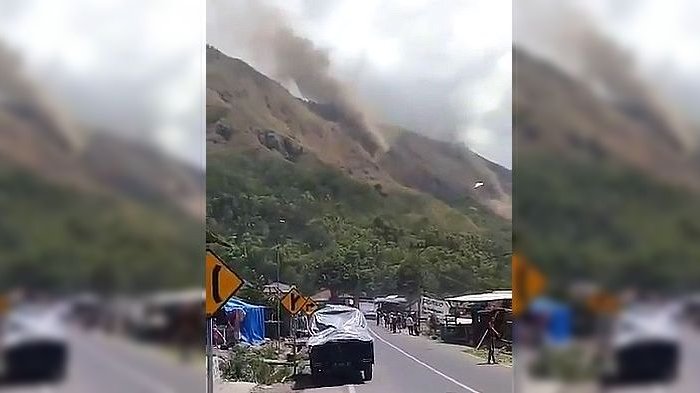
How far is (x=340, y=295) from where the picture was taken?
4637mm

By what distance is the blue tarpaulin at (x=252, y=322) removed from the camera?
15.0 feet

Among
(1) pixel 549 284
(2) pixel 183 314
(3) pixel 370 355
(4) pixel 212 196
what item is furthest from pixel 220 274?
(1) pixel 549 284

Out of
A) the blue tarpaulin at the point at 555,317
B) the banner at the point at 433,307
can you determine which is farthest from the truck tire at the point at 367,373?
the blue tarpaulin at the point at 555,317

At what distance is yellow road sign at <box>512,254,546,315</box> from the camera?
2321 millimetres

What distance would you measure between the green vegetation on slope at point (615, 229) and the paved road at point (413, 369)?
2458 mm

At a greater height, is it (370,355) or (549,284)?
(549,284)

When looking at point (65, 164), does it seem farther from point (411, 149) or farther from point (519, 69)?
point (411, 149)

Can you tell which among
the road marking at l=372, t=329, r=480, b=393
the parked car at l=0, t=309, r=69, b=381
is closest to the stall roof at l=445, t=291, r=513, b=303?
the road marking at l=372, t=329, r=480, b=393

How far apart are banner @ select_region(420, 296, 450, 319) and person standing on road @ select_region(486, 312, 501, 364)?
25cm

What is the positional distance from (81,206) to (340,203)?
232 cm

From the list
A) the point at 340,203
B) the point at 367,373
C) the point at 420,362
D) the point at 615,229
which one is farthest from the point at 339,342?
the point at 615,229

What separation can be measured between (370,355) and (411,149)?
118cm

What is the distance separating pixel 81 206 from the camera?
2381mm

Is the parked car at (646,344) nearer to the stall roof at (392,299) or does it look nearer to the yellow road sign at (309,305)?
the stall roof at (392,299)
